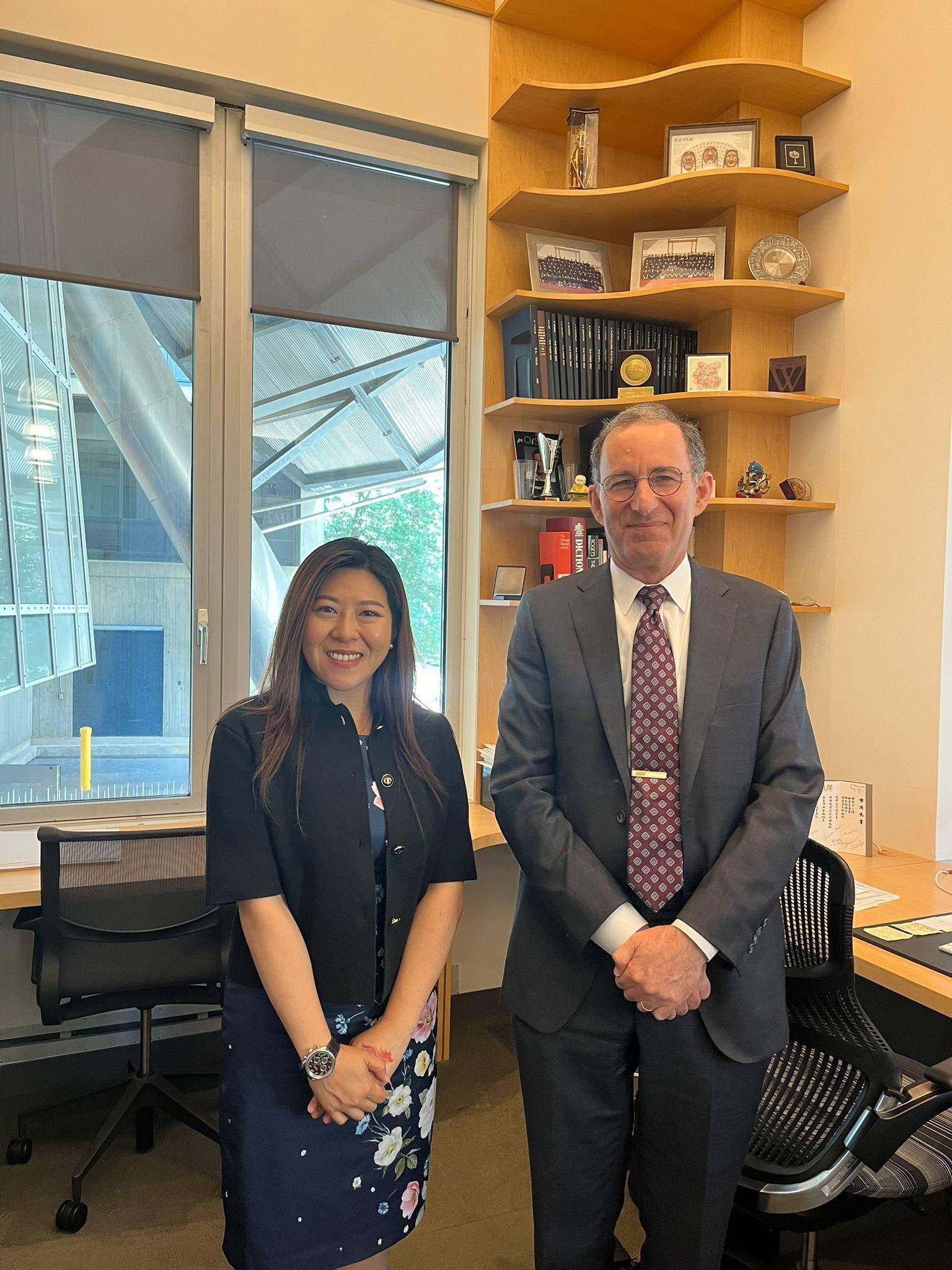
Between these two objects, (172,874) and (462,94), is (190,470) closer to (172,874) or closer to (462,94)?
(172,874)

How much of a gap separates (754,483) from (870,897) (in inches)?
52.6

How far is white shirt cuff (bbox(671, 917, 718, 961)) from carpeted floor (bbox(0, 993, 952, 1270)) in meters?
1.14

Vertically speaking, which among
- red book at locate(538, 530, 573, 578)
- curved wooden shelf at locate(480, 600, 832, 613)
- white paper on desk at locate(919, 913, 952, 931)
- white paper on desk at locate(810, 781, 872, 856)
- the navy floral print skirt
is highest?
red book at locate(538, 530, 573, 578)

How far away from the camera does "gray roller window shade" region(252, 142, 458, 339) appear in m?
3.09

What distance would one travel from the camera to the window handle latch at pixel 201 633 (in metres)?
3.06

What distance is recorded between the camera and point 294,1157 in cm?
144

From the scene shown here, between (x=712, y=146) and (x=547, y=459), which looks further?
(x=547, y=459)

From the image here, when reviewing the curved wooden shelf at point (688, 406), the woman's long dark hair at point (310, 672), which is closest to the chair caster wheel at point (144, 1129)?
the woman's long dark hair at point (310, 672)

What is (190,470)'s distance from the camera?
3.05 metres

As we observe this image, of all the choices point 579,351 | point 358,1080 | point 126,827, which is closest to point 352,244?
point 579,351

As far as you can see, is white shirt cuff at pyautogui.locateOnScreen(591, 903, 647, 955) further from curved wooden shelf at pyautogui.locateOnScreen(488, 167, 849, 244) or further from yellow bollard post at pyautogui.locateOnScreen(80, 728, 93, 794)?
curved wooden shelf at pyautogui.locateOnScreen(488, 167, 849, 244)

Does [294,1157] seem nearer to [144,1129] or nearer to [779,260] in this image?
[144,1129]

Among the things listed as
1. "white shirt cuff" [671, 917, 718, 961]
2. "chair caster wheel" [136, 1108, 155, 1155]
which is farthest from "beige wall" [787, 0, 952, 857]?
"chair caster wheel" [136, 1108, 155, 1155]

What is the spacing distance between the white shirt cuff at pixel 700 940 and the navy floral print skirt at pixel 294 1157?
49 cm
